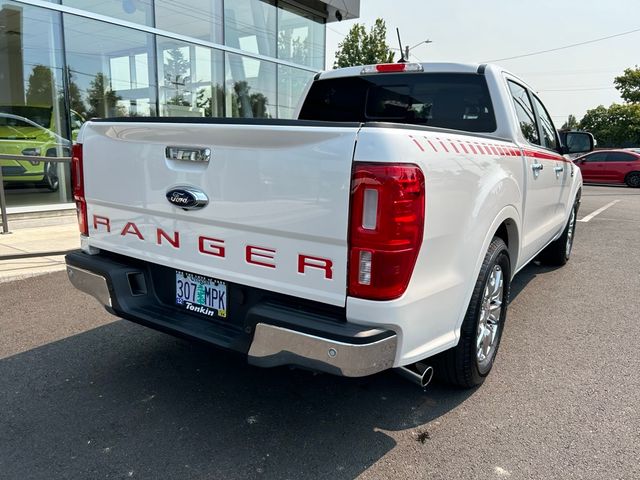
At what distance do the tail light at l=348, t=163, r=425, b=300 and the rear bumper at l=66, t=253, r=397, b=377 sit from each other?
0.20m

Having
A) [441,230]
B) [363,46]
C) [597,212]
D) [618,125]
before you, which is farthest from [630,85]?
[441,230]

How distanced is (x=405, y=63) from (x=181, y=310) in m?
2.43

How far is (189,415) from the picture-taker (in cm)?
279

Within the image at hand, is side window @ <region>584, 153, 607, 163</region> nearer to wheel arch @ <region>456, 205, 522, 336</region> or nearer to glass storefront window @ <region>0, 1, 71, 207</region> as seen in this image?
glass storefront window @ <region>0, 1, 71, 207</region>

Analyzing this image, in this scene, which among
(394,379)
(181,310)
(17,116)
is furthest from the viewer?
(17,116)

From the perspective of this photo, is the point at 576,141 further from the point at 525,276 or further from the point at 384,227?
the point at 384,227

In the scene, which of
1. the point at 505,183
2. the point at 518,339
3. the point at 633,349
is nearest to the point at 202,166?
the point at 505,183

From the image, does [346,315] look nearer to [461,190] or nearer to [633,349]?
[461,190]

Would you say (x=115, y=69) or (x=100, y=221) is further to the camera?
(x=115, y=69)

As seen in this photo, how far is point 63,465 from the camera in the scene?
236 cm

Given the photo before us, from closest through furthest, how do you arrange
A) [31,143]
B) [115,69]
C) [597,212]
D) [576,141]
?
[576,141]
[31,143]
[115,69]
[597,212]

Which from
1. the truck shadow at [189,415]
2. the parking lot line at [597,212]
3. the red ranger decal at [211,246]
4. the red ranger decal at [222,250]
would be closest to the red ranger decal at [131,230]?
the red ranger decal at [222,250]

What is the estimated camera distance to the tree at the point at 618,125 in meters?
44.9

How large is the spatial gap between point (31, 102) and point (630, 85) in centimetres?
5219
